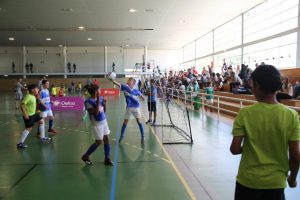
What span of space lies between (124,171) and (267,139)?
15.0 ft

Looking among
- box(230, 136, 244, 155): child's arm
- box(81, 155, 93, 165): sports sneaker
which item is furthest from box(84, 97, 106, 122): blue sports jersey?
box(230, 136, 244, 155): child's arm

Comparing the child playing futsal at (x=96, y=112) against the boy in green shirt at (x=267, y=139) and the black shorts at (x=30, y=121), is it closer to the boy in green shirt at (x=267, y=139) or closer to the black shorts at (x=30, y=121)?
the black shorts at (x=30, y=121)

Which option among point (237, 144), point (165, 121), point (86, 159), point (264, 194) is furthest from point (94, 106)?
point (165, 121)

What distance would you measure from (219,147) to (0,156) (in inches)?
221

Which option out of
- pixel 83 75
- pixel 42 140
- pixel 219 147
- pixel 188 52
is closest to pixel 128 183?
pixel 219 147

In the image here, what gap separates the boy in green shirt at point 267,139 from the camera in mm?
2131

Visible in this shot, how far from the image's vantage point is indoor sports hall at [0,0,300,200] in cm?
221

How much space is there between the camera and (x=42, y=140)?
9.54 metres

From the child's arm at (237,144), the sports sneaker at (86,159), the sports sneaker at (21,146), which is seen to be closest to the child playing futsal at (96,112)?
the sports sneaker at (86,159)

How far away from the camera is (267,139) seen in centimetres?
218

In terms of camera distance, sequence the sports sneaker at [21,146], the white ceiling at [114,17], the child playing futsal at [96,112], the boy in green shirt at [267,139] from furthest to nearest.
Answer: the white ceiling at [114,17]
the sports sneaker at [21,146]
the child playing futsal at [96,112]
the boy in green shirt at [267,139]

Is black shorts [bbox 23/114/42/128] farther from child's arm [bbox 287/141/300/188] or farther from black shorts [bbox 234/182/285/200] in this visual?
child's arm [bbox 287/141/300/188]

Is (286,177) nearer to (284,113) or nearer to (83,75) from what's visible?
(284,113)

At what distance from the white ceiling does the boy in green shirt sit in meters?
16.7
